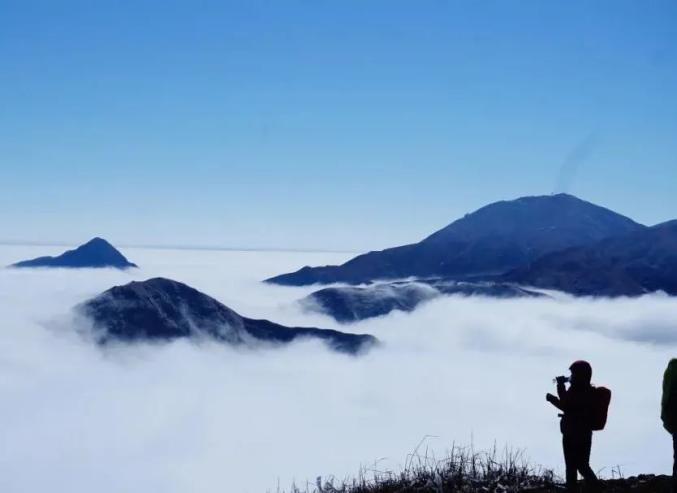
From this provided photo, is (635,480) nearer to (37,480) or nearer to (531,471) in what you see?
(531,471)

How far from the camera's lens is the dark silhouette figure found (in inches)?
375

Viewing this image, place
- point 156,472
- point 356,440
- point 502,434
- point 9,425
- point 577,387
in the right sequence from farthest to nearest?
point 9,425
point 356,440
point 156,472
point 502,434
point 577,387

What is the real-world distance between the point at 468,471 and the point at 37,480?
19090 cm

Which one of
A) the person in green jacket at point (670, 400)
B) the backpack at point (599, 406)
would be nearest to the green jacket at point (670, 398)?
the person in green jacket at point (670, 400)

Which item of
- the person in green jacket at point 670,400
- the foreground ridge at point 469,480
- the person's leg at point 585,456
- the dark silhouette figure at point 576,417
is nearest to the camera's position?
the person in green jacket at point 670,400

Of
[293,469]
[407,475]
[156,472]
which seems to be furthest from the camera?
[156,472]

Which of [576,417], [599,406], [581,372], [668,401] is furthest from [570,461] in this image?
[668,401]

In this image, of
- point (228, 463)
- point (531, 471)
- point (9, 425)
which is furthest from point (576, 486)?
point (9, 425)

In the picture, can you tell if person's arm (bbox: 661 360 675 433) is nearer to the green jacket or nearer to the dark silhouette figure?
the green jacket

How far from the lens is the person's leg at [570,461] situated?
32.0 ft

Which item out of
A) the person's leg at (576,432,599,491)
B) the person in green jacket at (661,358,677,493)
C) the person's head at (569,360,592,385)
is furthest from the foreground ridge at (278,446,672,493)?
the person's head at (569,360,592,385)

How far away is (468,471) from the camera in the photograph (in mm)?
11414

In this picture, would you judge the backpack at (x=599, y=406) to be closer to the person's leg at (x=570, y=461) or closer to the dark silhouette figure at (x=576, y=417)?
the dark silhouette figure at (x=576, y=417)

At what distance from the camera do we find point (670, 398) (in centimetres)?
948
